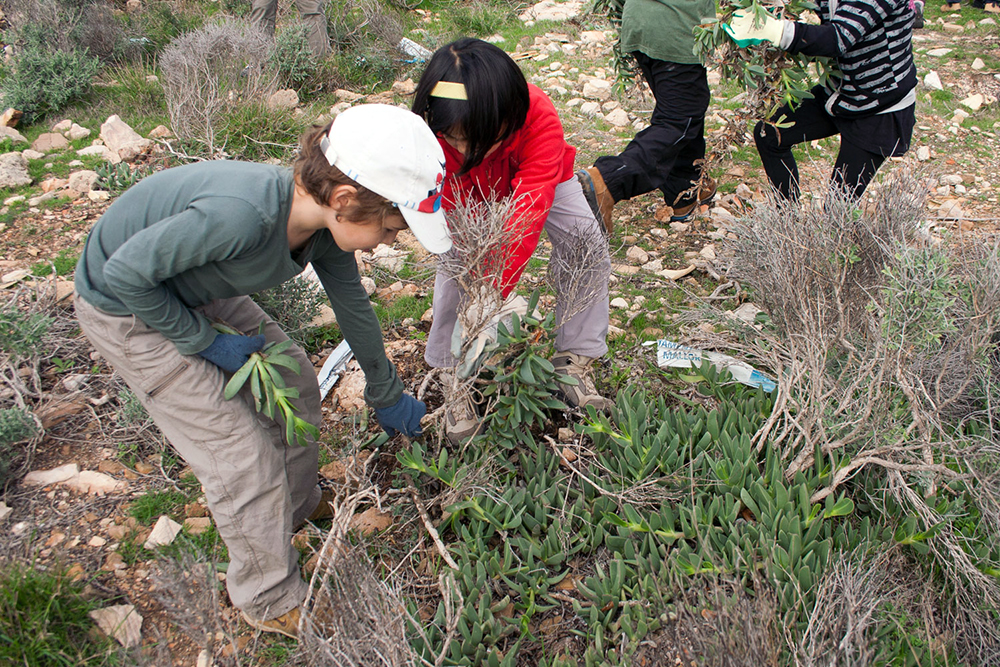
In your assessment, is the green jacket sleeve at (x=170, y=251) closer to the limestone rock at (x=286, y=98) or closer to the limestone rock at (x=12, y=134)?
the limestone rock at (x=286, y=98)

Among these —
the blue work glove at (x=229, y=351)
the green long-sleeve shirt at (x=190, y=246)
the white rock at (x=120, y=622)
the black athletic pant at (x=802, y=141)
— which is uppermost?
the green long-sleeve shirt at (x=190, y=246)

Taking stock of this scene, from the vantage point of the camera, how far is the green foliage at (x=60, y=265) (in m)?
3.57

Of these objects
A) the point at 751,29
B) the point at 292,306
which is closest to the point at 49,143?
the point at 292,306

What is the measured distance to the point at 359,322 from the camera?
2232 mm

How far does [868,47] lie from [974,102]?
12.0ft

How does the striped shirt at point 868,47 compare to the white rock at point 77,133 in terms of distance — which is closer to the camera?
the striped shirt at point 868,47

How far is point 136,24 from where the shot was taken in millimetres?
6758

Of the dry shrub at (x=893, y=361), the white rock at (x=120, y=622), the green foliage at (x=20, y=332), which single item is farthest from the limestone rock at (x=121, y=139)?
the dry shrub at (x=893, y=361)

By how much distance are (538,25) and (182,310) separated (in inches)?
284

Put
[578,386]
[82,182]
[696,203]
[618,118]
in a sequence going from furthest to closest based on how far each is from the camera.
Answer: [618,118] → [82,182] → [696,203] → [578,386]

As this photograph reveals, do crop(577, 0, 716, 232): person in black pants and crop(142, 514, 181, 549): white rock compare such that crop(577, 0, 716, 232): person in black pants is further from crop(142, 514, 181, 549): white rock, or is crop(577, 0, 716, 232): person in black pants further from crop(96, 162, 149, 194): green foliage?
crop(96, 162, 149, 194): green foliage

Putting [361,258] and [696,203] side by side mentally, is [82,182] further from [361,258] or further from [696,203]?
[696,203]

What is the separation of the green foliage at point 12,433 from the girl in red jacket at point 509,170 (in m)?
1.53

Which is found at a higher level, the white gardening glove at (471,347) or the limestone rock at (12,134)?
the white gardening glove at (471,347)
